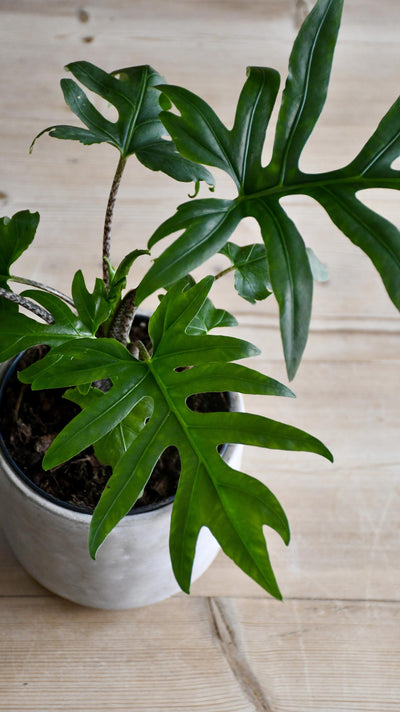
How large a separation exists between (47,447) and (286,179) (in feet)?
1.19

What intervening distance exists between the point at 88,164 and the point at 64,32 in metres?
0.33

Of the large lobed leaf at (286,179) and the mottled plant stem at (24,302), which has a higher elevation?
the large lobed leaf at (286,179)

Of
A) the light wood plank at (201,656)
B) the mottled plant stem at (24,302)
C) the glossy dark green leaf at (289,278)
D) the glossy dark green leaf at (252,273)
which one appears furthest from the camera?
the light wood plank at (201,656)

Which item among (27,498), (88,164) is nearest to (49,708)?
(27,498)

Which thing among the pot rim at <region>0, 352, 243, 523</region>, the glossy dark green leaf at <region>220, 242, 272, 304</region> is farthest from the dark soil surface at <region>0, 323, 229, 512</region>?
the glossy dark green leaf at <region>220, 242, 272, 304</region>

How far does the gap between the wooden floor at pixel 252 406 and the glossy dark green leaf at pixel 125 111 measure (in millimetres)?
423

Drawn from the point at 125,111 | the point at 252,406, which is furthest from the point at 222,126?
the point at 252,406

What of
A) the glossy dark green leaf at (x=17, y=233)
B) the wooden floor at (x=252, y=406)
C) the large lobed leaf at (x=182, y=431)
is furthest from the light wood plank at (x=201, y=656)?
the glossy dark green leaf at (x=17, y=233)

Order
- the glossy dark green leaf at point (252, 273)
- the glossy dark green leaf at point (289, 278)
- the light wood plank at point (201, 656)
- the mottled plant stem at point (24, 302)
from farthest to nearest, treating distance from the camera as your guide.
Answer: the light wood plank at point (201, 656) → the glossy dark green leaf at point (252, 273) → the mottled plant stem at point (24, 302) → the glossy dark green leaf at point (289, 278)

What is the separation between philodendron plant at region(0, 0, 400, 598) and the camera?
1.86 ft

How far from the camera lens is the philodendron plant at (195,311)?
0.57 meters

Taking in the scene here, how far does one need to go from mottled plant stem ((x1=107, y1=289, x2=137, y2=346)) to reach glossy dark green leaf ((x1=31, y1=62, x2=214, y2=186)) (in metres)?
0.14

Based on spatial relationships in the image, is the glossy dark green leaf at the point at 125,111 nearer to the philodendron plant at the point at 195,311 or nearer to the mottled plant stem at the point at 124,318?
the philodendron plant at the point at 195,311

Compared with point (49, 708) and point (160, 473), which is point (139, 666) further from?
point (160, 473)
